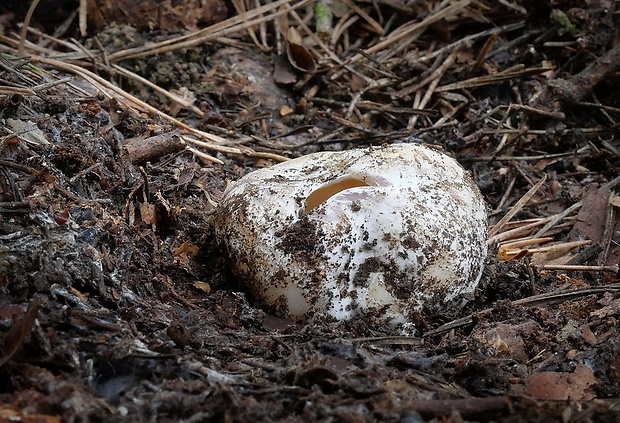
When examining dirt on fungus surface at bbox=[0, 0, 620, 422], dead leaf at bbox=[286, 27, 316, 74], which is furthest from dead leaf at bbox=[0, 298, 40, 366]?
dead leaf at bbox=[286, 27, 316, 74]

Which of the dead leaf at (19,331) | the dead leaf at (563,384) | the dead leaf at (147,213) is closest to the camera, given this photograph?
the dead leaf at (19,331)

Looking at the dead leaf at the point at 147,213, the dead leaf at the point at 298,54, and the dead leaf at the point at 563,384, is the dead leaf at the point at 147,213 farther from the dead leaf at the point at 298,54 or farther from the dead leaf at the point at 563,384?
the dead leaf at the point at 298,54

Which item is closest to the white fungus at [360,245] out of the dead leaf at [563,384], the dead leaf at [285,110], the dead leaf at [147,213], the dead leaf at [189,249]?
the dead leaf at [189,249]

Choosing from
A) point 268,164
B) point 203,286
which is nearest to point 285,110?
A: point 268,164

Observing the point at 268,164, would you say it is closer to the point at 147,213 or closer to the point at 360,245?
the point at 147,213

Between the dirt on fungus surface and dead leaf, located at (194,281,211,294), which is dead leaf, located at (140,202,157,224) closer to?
the dirt on fungus surface

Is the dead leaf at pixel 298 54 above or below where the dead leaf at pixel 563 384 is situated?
above

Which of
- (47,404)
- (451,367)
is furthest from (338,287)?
(47,404)
